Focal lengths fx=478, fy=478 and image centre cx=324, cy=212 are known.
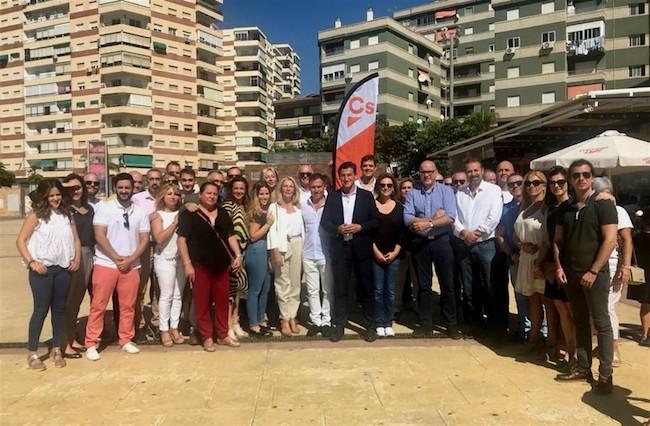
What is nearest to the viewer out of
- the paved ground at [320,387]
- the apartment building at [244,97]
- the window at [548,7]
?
the paved ground at [320,387]

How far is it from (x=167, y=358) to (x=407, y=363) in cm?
243

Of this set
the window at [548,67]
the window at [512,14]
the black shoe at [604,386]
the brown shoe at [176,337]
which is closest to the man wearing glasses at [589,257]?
the black shoe at [604,386]

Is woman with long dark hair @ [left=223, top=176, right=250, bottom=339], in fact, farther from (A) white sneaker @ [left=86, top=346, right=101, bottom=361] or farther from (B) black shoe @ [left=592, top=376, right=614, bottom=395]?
(B) black shoe @ [left=592, top=376, right=614, bottom=395]

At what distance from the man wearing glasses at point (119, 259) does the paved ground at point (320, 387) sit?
30 cm

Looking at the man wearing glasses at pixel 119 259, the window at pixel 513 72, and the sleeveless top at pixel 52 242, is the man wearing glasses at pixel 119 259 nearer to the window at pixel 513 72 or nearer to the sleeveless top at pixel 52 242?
the sleeveless top at pixel 52 242

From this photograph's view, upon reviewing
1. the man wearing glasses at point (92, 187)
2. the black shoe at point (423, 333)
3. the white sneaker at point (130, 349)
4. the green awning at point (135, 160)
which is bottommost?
the black shoe at point (423, 333)

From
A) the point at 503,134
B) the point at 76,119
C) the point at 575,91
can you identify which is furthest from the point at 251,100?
the point at 503,134

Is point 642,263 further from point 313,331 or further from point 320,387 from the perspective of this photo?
point 320,387

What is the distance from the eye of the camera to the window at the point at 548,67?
45844mm

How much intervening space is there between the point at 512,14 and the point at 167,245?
169 feet

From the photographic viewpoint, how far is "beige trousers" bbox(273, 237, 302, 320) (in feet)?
18.7

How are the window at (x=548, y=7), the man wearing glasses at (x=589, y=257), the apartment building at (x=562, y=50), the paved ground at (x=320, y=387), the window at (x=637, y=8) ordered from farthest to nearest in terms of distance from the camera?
the window at (x=548, y=7) < the apartment building at (x=562, y=50) < the window at (x=637, y=8) < the man wearing glasses at (x=589, y=257) < the paved ground at (x=320, y=387)

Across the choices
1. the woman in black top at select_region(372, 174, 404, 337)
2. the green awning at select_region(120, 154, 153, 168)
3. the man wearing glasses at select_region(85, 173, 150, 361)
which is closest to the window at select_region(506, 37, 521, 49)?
the green awning at select_region(120, 154, 153, 168)

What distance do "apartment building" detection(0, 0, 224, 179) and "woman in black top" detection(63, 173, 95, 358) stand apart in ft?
183
